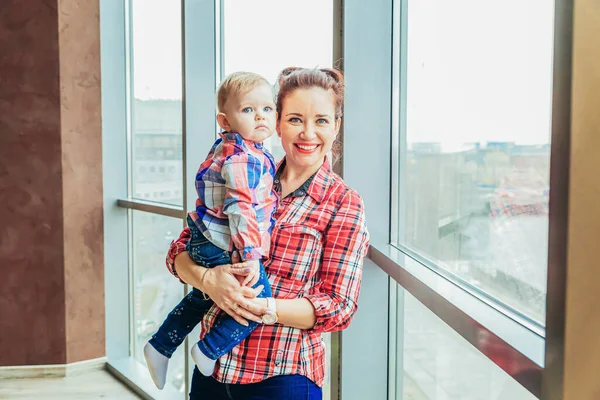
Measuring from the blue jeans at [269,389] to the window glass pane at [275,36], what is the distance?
1.20 meters

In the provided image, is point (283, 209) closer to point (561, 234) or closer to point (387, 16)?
point (561, 234)

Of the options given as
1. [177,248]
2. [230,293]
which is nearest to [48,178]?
[177,248]

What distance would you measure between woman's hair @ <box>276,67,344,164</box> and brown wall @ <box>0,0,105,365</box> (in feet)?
9.46

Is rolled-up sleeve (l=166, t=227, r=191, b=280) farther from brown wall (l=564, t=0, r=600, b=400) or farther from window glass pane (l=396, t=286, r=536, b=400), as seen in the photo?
brown wall (l=564, t=0, r=600, b=400)

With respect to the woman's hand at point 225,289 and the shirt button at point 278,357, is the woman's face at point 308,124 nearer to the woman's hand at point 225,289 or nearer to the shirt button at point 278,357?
the woman's hand at point 225,289

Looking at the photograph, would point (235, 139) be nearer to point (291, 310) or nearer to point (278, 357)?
point (291, 310)

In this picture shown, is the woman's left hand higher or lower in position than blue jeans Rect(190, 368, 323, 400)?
higher

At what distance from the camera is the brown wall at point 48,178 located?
3.90 m

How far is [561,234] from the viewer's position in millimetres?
735

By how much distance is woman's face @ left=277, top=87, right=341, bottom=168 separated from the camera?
1487 mm

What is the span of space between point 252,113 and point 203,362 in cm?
64

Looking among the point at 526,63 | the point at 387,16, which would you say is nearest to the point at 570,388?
the point at 526,63

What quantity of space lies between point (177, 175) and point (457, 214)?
7.94 feet

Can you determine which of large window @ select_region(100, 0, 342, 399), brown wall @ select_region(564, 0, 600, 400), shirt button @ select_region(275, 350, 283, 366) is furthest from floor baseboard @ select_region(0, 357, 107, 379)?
brown wall @ select_region(564, 0, 600, 400)
